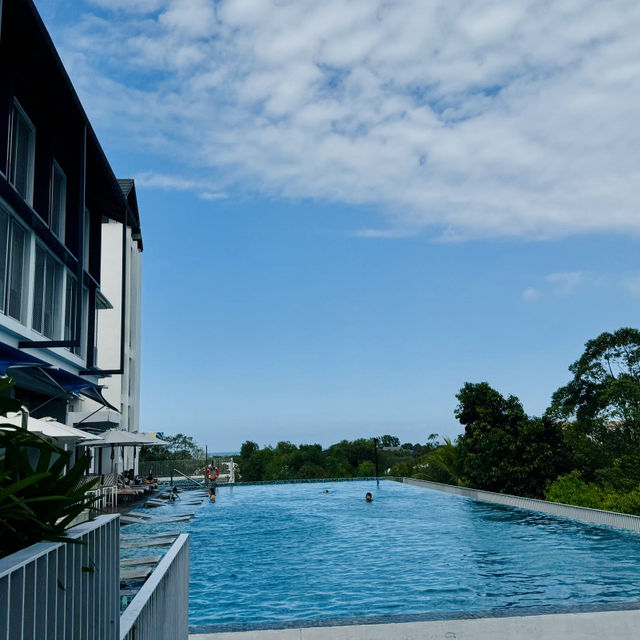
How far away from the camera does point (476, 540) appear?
1769 cm

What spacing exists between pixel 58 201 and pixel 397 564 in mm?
11797

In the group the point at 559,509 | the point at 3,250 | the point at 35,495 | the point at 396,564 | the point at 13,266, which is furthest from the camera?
the point at 559,509

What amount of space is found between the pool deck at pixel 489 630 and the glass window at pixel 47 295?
31.5 feet

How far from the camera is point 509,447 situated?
83.2 ft

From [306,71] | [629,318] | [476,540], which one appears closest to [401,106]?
[306,71]

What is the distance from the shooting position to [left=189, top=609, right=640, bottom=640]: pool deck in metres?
6.34

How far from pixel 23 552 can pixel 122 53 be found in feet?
41.8

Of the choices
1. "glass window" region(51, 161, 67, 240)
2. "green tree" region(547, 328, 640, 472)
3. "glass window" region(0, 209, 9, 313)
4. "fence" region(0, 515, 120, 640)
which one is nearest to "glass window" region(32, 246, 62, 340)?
"glass window" region(51, 161, 67, 240)

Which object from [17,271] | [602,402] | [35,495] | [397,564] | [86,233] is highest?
[86,233]

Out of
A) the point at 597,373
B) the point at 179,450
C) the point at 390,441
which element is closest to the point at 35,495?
the point at 597,373

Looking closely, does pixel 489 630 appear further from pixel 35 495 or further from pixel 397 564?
pixel 397 564

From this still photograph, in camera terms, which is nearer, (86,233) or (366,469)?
(86,233)

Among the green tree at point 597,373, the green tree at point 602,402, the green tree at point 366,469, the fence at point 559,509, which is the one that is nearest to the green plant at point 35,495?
the fence at point 559,509

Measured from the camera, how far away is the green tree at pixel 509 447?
25078 mm
